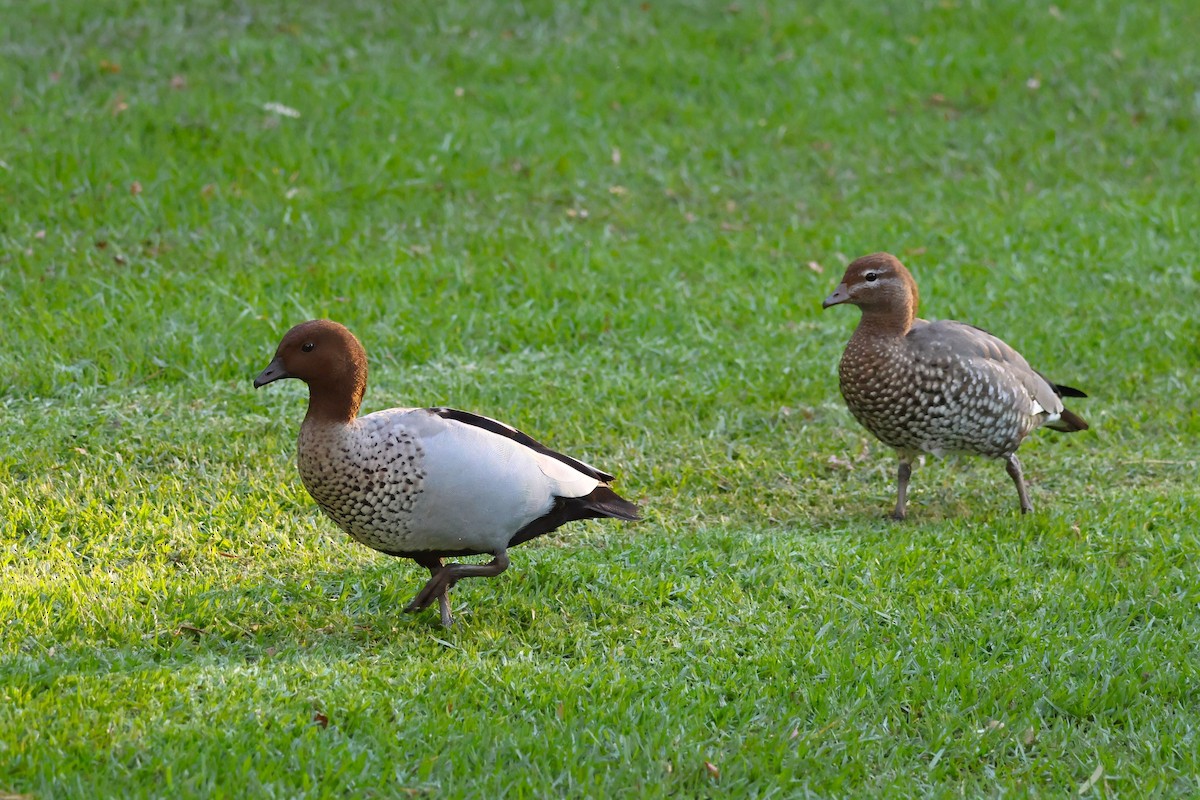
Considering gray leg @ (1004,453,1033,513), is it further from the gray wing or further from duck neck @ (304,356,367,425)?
duck neck @ (304,356,367,425)

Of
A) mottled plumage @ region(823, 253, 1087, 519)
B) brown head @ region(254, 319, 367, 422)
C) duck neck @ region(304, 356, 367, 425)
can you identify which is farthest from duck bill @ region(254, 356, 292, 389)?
mottled plumage @ region(823, 253, 1087, 519)

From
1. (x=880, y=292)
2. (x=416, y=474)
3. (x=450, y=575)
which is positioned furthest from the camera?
(x=880, y=292)

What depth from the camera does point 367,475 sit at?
184 inches

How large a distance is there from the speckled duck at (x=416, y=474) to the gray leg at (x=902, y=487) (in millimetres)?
1931

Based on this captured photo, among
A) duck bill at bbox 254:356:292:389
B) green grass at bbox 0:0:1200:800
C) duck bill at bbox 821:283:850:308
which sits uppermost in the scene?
duck bill at bbox 821:283:850:308

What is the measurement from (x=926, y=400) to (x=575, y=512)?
1917 mm

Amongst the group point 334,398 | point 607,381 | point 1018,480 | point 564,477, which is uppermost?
point 334,398

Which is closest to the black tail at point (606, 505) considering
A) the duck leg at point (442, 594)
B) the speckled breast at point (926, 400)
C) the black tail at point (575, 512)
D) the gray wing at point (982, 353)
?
the black tail at point (575, 512)

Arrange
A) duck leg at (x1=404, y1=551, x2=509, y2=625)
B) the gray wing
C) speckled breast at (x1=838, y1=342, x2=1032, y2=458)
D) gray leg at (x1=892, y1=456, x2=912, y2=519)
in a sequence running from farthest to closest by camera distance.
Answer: gray leg at (x1=892, y1=456, x2=912, y2=519) < the gray wing < speckled breast at (x1=838, y1=342, x2=1032, y2=458) < duck leg at (x1=404, y1=551, x2=509, y2=625)

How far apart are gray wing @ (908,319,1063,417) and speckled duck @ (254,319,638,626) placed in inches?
80.8

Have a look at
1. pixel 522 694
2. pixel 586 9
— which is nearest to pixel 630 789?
pixel 522 694

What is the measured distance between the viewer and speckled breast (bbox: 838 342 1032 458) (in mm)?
6039

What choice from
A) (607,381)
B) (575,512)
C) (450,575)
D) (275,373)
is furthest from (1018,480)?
(275,373)

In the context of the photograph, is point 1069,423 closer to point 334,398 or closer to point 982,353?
point 982,353
